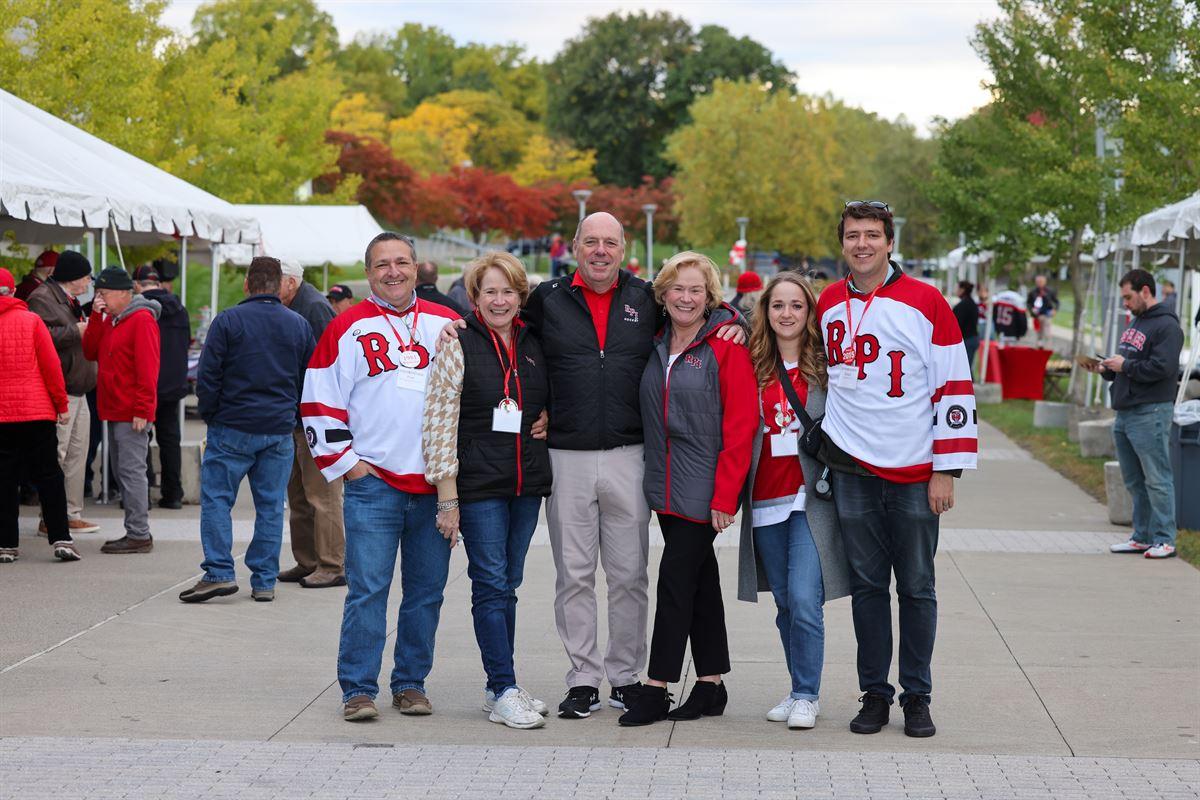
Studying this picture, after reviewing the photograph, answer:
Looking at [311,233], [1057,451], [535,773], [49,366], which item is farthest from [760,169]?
[535,773]

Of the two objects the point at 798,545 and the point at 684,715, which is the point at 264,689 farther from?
the point at 798,545

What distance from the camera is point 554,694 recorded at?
6.40 meters

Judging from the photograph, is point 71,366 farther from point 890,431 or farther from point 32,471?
point 890,431

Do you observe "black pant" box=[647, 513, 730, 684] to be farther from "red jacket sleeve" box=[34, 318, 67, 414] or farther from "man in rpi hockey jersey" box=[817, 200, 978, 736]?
"red jacket sleeve" box=[34, 318, 67, 414]

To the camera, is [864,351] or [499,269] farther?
[499,269]

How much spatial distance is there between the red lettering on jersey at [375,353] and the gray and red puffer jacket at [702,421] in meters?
1.00

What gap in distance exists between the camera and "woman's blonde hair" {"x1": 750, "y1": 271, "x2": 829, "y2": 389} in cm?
579

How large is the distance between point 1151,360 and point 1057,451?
7.26 m

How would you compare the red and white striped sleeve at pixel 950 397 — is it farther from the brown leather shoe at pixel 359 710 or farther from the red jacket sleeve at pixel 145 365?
the red jacket sleeve at pixel 145 365

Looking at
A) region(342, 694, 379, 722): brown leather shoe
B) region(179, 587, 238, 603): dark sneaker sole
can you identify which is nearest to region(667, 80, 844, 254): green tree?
region(179, 587, 238, 603): dark sneaker sole

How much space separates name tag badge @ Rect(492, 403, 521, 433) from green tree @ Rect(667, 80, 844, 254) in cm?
6099

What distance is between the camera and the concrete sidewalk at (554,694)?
17.1ft

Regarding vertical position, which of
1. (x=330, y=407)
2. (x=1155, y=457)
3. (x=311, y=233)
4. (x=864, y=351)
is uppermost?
(x=311, y=233)

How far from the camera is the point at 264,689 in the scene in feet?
21.1
